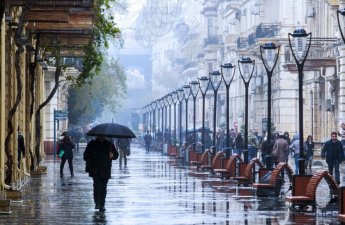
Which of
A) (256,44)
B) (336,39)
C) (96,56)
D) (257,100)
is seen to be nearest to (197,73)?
(257,100)

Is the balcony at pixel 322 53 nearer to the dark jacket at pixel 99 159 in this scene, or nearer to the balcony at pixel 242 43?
the balcony at pixel 242 43

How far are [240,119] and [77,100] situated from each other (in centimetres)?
1765

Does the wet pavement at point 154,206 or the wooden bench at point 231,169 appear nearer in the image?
the wet pavement at point 154,206

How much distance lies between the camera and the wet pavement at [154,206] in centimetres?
2372

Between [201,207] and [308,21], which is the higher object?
[308,21]

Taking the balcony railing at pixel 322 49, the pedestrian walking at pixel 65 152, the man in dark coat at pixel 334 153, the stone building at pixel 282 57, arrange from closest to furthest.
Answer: the man in dark coat at pixel 334 153
the pedestrian walking at pixel 65 152
the balcony railing at pixel 322 49
the stone building at pixel 282 57

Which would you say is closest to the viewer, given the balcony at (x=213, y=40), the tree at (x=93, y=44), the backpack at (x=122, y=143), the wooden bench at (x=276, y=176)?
the wooden bench at (x=276, y=176)

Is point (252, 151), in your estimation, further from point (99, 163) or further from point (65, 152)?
point (99, 163)

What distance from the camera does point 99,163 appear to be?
26.4 metres

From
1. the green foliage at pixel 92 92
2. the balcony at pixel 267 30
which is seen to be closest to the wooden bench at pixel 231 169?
the green foliage at pixel 92 92

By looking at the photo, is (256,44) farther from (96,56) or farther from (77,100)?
(96,56)

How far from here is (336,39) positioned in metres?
62.2

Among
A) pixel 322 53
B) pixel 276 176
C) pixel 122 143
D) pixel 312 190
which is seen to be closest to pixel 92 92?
pixel 322 53

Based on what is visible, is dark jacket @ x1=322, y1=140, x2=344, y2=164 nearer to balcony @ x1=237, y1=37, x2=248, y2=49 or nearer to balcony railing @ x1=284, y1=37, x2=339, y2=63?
balcony railing @ x1=284, y1=37, x2=339, y2=63
